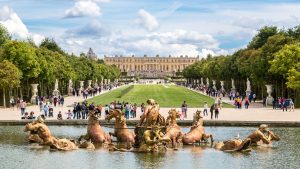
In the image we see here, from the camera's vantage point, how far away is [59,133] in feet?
123

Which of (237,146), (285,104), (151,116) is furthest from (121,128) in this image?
(285,104)

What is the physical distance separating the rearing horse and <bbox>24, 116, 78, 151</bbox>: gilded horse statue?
7.74 ft

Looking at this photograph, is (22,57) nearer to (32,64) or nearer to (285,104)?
(32,64)

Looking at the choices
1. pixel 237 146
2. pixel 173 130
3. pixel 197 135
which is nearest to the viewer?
pixel 237 146

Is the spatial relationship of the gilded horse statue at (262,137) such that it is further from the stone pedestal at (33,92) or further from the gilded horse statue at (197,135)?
the stone pedestal at (33,92)

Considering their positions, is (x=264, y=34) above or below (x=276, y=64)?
above

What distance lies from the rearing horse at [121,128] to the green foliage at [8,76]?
32610 millimetres

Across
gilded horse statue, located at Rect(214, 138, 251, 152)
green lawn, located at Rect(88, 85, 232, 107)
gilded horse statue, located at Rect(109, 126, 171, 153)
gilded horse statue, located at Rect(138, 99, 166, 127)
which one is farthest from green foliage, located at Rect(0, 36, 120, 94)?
gilded horse statue, located at Rect(214, 138, 251, 152)

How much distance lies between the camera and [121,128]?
103 ft

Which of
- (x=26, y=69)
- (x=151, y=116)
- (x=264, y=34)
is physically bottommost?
(x=151, y=116)

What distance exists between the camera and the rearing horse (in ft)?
102

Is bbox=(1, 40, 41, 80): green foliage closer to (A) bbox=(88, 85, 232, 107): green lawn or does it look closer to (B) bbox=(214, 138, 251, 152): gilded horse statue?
(A) bbox=(88, 85, 232, 107): green lawn

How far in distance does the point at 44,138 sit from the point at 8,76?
1303 inches

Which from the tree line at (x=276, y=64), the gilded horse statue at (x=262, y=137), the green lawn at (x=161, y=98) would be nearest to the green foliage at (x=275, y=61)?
the tree line at (x=276, y=64)
